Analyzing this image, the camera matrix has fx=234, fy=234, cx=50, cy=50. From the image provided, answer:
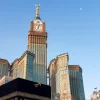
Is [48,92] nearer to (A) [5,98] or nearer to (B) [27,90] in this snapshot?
(B) [27,90]

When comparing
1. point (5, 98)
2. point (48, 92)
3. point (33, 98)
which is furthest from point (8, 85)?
point (48, 92)

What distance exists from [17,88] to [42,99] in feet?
45.1

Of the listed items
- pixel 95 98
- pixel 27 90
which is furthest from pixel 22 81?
pixel 95 98

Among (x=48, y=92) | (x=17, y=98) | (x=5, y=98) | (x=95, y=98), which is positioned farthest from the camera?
(x=95, y=98)

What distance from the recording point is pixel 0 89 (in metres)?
104

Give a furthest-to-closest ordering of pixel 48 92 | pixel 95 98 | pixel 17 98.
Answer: pixel 95 98
pixel 48 92
pixel 17 98

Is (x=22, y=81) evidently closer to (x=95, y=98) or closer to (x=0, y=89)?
(x=0, y=89)

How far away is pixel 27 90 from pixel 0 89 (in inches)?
581

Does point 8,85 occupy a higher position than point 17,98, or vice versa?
point 8,85

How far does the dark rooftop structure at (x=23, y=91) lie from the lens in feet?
306

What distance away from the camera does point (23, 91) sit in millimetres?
94125

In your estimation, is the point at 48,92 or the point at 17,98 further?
the point at 48,92

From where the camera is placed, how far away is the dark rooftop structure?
93.1 metres

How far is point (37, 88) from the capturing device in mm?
100812
